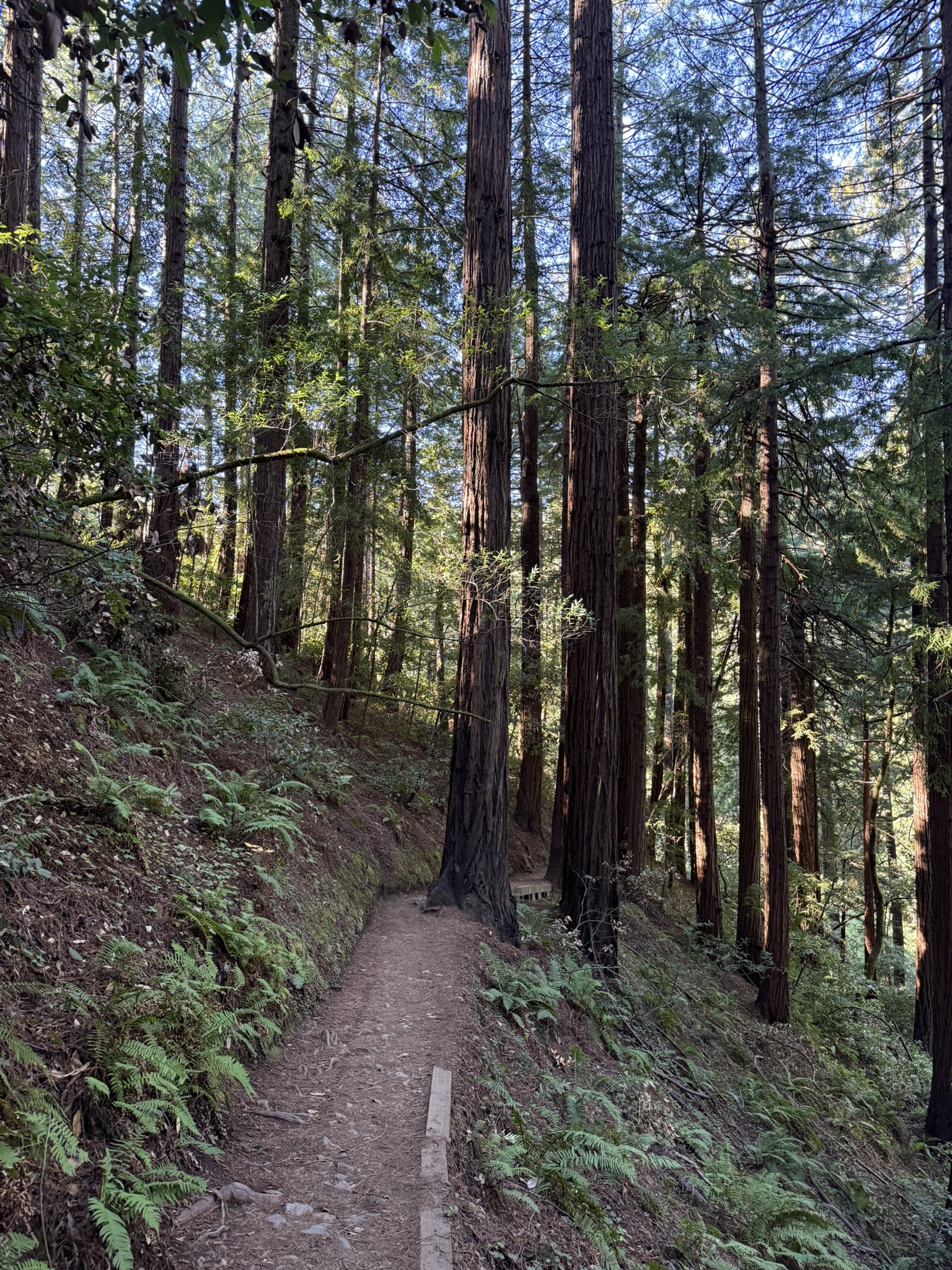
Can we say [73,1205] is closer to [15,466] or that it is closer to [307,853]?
[15,466]

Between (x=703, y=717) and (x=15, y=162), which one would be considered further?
(x=703, y=717)

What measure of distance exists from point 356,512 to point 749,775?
26.3 ft

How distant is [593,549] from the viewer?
842 cm

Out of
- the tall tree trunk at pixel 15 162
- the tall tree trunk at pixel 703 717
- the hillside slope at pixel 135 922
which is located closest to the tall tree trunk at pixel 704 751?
the tall tree trunk at pixel 703 717

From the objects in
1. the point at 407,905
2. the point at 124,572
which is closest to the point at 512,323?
the point at 124,572

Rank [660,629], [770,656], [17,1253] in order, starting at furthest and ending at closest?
[660,629]
[770,656]
[17,1253]

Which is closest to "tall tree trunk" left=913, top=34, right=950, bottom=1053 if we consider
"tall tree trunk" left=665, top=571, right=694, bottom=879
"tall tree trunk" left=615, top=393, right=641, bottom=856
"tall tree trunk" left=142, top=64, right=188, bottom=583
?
"tall tree trunk" left=615, top=393, right=641, bottom=856

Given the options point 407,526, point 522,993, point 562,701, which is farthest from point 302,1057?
point 407,526

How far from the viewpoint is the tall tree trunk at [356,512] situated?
10.9m

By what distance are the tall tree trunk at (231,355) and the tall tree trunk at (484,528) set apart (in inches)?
93.8

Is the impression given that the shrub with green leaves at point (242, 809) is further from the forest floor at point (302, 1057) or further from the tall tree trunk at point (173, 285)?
the tall tree trunk at point (173, 285)

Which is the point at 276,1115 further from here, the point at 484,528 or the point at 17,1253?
the point at 484,528

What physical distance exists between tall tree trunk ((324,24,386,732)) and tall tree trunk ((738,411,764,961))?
→ 6.39 meters

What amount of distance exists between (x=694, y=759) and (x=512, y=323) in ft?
34.4
